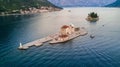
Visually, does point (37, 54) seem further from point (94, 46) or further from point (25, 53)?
point (94, 46)

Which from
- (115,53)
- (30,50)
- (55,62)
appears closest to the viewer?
(55,62)

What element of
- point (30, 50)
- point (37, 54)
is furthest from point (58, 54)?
point (30, 50)

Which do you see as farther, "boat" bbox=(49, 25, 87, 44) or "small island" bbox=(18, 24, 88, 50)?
"boat" bbox=(49, 25, 87, 44)

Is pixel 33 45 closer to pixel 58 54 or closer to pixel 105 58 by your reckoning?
pixel 58 54

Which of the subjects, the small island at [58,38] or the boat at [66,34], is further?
the boat at [66,34]

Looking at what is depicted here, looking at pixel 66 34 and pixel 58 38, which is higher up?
pixel 58 38

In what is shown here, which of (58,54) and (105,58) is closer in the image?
(105,58)

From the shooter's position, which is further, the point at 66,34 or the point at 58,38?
the point at 66,34

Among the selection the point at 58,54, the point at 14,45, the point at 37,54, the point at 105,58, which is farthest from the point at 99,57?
the point at 14,45

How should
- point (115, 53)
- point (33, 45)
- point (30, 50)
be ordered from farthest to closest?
1. point (33, 45)
2. point (30, 50)
3. point (115, 53)
